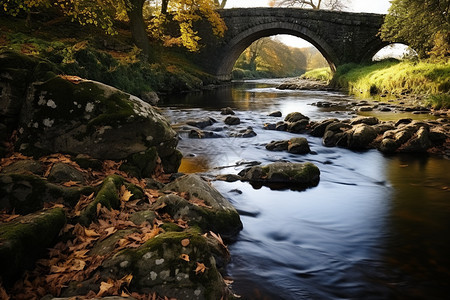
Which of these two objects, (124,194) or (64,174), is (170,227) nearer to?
(124,194)

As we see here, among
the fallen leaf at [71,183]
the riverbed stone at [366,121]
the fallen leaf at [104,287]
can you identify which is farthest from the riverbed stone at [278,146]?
the fallen leaf at [104,287]

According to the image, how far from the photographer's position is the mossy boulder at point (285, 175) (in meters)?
5.87

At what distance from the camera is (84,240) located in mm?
2795

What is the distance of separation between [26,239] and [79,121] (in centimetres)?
233

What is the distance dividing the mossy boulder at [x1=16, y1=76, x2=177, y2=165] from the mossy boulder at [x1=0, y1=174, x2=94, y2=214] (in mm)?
1113

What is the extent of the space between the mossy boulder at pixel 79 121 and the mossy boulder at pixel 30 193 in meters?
1.11

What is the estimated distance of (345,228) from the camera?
442 centimetres

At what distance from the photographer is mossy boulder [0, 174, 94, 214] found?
3.01 meters

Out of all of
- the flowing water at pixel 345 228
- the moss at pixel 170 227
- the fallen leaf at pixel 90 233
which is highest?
the fallen leaf at pixel 90 233

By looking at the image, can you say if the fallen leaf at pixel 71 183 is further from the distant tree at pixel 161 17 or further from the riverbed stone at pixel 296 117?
the distant tree at pixel 161 17

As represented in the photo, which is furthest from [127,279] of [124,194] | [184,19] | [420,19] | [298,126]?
[184,19]

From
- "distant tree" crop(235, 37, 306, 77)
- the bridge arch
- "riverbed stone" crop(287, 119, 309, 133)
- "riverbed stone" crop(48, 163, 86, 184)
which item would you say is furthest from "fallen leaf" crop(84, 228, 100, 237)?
"distant tree" crop(235, 37, 306, 77)

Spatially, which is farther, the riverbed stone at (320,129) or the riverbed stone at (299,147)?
the riverbed stone at (320,129)

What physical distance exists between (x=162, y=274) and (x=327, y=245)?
7.79ft
